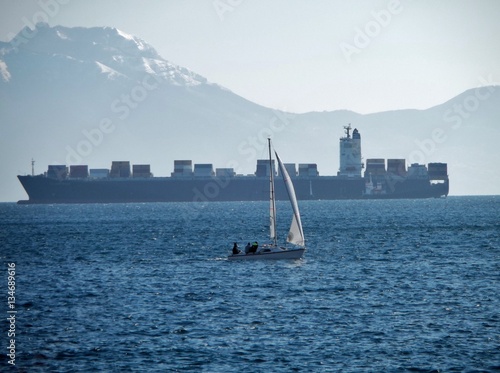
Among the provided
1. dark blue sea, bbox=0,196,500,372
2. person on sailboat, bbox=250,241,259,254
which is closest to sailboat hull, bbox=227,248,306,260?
person on sailboat, bbox=250,241,259,254

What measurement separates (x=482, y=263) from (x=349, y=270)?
994 cm

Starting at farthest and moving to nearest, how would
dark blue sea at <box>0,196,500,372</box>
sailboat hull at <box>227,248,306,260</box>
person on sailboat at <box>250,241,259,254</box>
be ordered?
person on sailboat at <box>250,241,259,254</box>
sailboat hull at <box>227,248,306,260</box>
dark blue sea at <box>0,196,500,372</box>

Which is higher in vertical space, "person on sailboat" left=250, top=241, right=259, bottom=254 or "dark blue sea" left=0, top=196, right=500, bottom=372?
"person on sailboat" left=250, top=241, right=259, bottom=254

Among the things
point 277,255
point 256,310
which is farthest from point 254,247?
point 256,310

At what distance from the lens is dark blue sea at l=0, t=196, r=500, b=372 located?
31.0m

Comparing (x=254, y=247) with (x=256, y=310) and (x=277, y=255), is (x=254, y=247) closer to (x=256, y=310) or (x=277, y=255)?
(x=277, y=255)

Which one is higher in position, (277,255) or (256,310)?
(277,255)

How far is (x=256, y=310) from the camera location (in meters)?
40.1

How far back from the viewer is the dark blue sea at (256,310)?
31.0 metres

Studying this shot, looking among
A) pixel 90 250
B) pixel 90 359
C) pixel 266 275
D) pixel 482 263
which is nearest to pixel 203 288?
pixel 266 275

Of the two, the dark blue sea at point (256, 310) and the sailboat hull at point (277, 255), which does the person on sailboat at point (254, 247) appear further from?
the dark blue sea at point (256, 310)

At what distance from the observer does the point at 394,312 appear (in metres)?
39.3

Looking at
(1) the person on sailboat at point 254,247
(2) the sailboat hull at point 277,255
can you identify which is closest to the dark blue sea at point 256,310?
(2) the sailboat hull at point 277,255

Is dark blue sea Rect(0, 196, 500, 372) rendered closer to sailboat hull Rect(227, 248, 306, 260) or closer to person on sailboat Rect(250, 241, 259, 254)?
sailboat hull Rect(227, 248, 306, 260)
